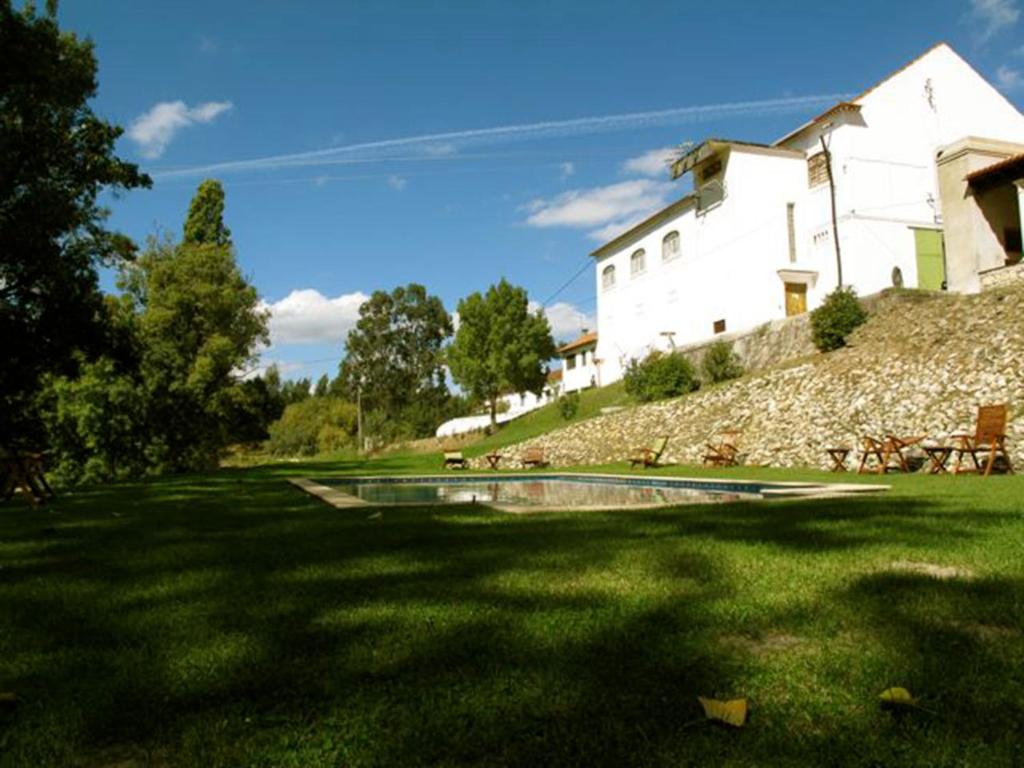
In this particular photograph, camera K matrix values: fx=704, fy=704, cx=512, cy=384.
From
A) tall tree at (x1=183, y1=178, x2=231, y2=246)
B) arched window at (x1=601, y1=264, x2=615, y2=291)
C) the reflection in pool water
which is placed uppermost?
tall tree at (x1=183, y1=178, x2=231, y2=246)

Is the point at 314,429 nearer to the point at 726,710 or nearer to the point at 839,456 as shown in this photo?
the point at 839,456

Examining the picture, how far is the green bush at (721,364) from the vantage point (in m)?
24.0

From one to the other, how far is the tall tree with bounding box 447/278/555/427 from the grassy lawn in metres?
33.7

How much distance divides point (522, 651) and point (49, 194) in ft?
57.9

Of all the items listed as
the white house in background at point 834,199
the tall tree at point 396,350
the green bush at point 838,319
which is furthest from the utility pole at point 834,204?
the tall tree at point 396,350

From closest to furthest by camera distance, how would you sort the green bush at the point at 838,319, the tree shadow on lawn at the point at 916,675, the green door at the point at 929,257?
the tree shadow on lawn at the point at 916,675 < the green bush at the point at 838,319 < the green door at the point at 929,257

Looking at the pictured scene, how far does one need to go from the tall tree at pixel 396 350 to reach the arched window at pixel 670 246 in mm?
33324

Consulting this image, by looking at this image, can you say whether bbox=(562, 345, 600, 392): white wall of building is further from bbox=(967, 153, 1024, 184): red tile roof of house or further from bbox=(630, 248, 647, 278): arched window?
bbox=(967, 153, 1024, 184): red tile roof of house

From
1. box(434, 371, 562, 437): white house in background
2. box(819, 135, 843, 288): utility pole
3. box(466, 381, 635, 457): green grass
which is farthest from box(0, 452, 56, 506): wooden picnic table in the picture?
box(434, 371, 562, 437): white house in background

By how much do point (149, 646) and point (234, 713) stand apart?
0.85 meters

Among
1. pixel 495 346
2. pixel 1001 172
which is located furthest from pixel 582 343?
pixel 1001 172

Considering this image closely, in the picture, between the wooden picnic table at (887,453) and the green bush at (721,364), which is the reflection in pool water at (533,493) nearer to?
the wooden picnic table at (887,453)

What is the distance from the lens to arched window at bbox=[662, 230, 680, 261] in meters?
34.1

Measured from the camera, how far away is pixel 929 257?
2730 cm
